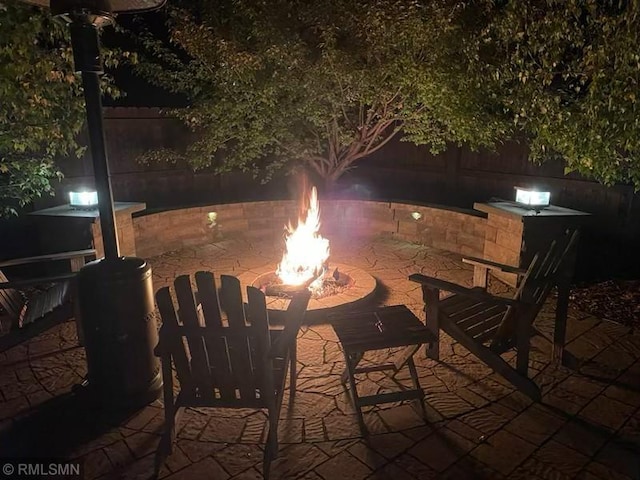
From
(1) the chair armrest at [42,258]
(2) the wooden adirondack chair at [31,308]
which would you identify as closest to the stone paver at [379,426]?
(2) the wooden adirondack chair at [31,308]

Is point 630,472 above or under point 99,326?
under

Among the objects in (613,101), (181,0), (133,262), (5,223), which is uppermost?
(181,0)

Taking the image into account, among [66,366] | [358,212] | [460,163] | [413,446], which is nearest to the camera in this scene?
[413,446]

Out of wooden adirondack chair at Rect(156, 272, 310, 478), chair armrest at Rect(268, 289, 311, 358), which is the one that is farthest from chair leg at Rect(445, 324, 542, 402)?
wooden adirondack chair at Rect(156, 272, 310, 478)

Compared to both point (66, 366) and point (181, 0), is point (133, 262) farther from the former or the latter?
point (181, 0)

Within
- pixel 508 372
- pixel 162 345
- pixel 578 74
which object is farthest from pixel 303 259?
pixel 578 74

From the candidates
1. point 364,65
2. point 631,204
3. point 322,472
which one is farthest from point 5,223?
point 631,204

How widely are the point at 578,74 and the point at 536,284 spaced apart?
2.53m

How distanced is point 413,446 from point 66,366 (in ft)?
10.4

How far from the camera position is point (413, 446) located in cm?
306

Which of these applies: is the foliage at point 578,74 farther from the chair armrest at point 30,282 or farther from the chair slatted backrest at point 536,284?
the chair armrest at point 30,282

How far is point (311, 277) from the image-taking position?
538cm

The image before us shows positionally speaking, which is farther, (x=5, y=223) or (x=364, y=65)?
(x=5, y=223)

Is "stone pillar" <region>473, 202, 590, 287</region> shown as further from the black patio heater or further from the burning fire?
the black patio heater
